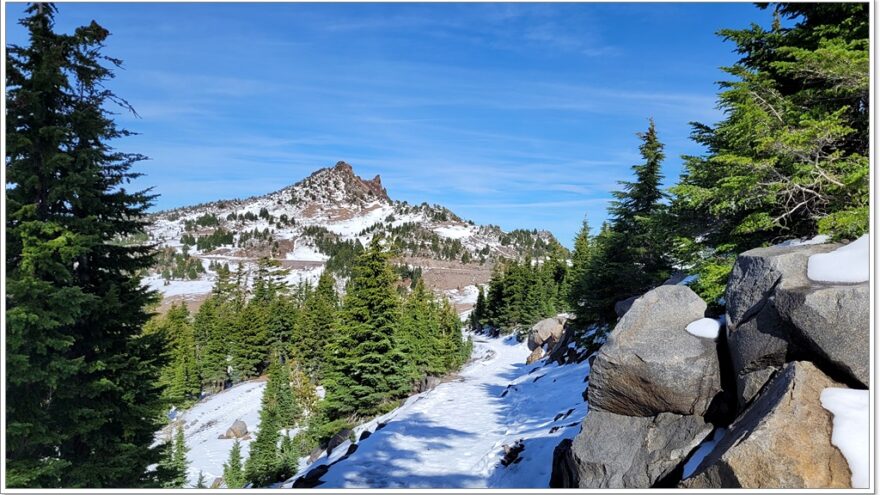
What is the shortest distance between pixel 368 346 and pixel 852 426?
18948 millimetres

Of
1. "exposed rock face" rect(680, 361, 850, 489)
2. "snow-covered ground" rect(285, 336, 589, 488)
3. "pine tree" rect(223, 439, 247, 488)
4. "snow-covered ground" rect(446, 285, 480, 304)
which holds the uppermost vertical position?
"exposed rock face" rect(680, 361, 850, 489)

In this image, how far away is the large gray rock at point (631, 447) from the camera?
7164mm

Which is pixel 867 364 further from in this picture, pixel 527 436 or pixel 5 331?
pixel 5 331

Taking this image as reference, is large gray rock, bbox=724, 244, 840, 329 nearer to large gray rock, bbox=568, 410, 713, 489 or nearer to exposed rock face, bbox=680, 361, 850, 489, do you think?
exposed rock face, bbox=680, 361, 850, 489

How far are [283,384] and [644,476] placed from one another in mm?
33860

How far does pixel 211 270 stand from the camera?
6836 inches

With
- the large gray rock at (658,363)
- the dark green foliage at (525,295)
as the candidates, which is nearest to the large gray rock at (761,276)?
the large gray rock at (658,363)

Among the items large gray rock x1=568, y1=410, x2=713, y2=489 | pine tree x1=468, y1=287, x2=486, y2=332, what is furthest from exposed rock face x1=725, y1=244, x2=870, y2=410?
pine tree x1=468, y1=287, x2=486, y2=332

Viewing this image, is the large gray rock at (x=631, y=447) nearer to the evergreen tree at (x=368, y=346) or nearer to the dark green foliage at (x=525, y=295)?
the evergreen tree at (x=368, y=346)

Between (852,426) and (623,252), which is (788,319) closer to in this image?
(852,426)

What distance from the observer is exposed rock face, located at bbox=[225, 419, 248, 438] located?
3638 cm

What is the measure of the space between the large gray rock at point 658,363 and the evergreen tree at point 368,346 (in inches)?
583

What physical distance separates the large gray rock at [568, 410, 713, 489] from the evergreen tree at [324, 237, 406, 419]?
47.7 feet

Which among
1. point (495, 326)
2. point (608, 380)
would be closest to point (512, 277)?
point (495, 326)
